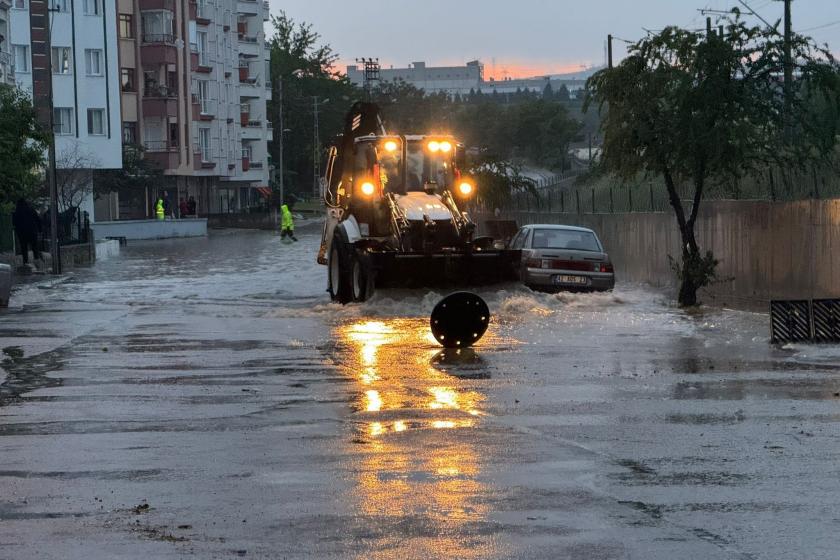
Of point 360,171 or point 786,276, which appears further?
point 360,171

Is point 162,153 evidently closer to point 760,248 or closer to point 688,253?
point 688,253

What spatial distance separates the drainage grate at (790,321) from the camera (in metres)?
19.7

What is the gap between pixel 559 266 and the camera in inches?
1133

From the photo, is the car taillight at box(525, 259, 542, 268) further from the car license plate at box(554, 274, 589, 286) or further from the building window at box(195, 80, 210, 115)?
the building window at box(195, 80, 210, 115)

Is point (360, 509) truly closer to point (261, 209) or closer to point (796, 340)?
point (796, 340)

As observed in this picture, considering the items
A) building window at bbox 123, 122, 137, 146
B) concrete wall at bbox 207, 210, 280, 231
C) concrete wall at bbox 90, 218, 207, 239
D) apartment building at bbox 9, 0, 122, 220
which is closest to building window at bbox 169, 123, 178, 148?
building window at bbox 123, 122, 137, 146

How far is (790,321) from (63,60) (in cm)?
6963

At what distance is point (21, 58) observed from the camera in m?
78.1

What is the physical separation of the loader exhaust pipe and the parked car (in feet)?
27.1

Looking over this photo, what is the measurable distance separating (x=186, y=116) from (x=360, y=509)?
97253 millimetres

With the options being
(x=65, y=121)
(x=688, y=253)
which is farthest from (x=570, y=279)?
(x=65, y=121)

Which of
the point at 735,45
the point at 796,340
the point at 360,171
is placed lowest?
the point at 796,340

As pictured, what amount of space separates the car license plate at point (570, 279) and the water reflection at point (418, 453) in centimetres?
988

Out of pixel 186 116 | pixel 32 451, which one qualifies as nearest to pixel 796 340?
pixel 32 451
